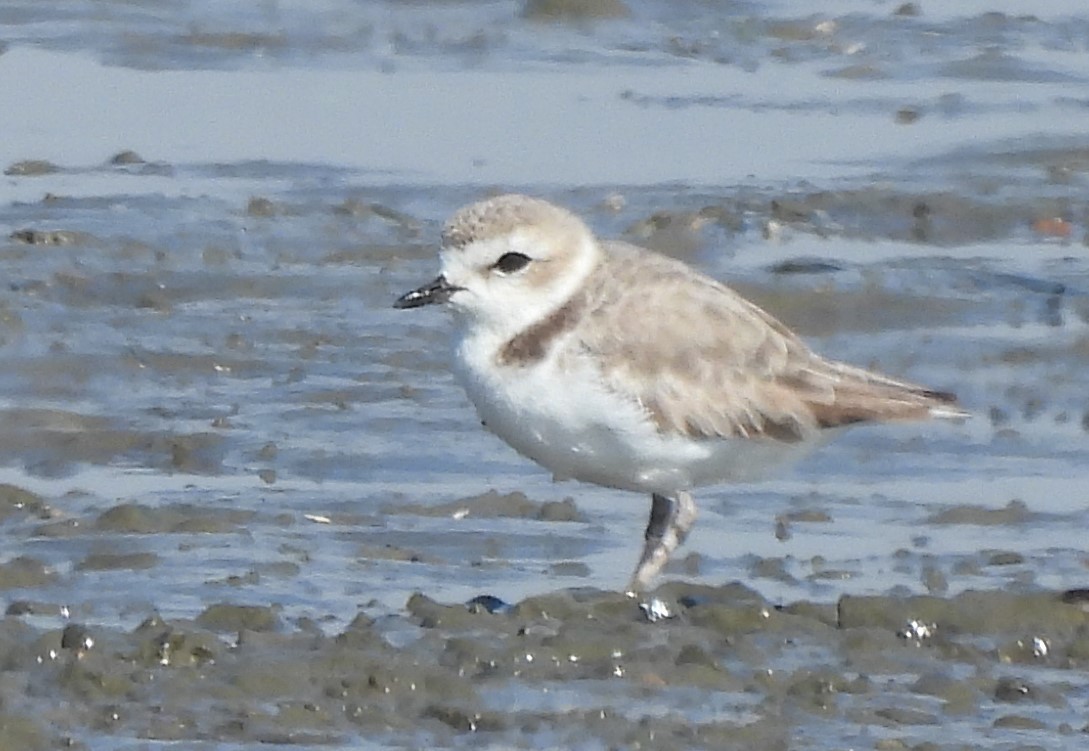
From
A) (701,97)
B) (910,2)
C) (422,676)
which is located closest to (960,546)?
(422,676)

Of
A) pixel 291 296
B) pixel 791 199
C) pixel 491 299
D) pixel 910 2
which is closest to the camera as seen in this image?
pixel 491 299

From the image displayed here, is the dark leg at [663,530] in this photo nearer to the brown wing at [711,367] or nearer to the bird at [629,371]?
the bird at [629,371]

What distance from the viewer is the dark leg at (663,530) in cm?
663

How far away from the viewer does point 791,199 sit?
1075cm

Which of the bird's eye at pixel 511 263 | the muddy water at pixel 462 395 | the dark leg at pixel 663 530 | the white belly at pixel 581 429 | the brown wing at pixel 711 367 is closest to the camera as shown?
the muddy water at pixel 462 395

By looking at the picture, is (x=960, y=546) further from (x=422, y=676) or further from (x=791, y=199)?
(x=791, y=199)

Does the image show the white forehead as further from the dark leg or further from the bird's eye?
the dark leg

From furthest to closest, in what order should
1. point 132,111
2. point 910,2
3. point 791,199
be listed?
point 910,2, point 132,111, point 791,199

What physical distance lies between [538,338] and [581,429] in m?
0.24

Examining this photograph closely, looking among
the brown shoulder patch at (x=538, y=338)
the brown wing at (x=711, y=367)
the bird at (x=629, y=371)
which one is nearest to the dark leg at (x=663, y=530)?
the bird at (x=629, y=371)

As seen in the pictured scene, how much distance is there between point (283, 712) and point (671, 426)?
1.27 m

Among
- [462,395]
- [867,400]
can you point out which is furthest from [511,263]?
[462,395]

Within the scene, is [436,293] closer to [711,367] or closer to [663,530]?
[711,367]

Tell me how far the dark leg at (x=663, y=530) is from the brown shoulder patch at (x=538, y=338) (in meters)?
0.55
